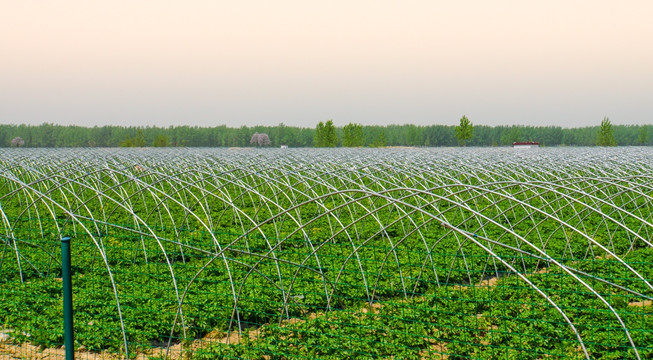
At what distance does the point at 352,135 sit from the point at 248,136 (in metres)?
47.7

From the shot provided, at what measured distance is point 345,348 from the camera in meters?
7.44

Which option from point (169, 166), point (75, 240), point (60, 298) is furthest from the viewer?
point (169, 166)

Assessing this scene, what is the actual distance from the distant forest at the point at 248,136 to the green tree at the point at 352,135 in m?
16.6

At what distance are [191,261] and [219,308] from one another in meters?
3.62

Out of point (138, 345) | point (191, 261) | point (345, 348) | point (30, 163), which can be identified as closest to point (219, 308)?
point (138, 345)

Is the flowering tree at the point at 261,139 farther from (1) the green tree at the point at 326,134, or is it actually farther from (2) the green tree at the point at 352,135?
(1) the green tree at the point at 326,134

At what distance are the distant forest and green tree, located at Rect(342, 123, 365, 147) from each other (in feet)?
54.6

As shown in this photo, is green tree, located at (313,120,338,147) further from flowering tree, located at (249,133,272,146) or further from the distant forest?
flowering tree, located at (249,133,272,146)

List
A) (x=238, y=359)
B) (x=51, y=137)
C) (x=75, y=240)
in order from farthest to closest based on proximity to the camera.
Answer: (x=51, y=137) → (x=75, y=240) → (x=238, y=359)

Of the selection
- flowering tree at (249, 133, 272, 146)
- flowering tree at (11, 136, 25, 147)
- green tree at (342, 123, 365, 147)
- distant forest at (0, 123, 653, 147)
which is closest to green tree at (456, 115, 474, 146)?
green tree at (342, 123, 365, 147)

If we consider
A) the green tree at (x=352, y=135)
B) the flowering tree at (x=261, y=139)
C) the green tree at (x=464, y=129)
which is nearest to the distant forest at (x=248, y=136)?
A: the flowering tree at (x=261, y=139)

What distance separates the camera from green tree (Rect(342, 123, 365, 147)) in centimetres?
9744

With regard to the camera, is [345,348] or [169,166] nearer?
[345,348]

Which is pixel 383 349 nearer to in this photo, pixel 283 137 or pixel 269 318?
pixel 269 318
